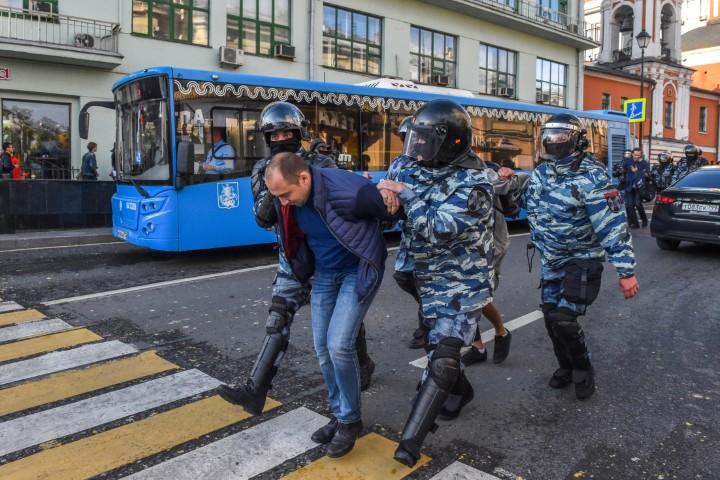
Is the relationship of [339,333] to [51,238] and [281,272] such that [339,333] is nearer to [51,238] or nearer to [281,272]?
[281,272]

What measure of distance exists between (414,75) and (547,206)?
71.4ft

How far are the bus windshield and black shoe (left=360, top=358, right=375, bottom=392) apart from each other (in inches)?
231

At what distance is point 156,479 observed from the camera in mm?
3037

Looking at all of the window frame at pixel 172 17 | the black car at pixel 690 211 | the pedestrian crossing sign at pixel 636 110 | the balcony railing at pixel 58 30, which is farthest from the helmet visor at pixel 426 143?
the pedestrian crossing sign at pixel 636 110

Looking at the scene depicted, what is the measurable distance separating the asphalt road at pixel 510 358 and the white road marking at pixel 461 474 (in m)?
0.05

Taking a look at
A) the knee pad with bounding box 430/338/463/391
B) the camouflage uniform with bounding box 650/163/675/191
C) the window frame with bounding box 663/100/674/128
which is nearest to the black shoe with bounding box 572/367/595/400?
the knee pad with bounding box 430/338/463/391

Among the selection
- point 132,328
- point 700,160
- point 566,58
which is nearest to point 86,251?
point 132,328

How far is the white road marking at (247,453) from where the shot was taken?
3092mm

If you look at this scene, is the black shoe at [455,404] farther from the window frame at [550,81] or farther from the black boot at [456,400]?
the window frame at [550,81]

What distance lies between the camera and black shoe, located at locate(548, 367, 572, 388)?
14.1 feet

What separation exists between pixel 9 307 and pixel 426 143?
546 cm

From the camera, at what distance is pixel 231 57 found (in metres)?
18.9

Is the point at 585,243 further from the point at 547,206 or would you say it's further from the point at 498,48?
the point at 498,48

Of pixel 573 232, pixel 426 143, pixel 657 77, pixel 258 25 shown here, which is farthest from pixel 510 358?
pixel 657 77
